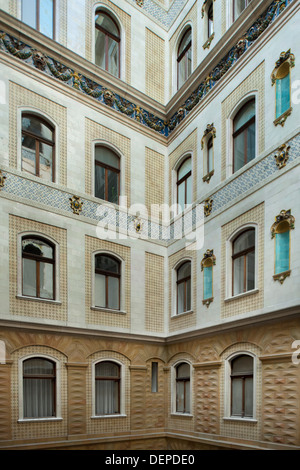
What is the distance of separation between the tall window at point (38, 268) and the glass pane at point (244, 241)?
5479 mm

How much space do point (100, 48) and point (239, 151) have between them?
6.68 m

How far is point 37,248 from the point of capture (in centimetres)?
1319

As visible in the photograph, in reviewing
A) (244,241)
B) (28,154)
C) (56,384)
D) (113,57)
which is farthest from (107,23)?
(56,384)

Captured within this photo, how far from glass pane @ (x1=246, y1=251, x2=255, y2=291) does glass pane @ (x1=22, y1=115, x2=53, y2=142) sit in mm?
7116

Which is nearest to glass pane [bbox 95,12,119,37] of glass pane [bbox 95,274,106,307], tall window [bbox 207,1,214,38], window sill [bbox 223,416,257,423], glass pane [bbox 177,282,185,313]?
tall window [bbox 207,1,214,38]

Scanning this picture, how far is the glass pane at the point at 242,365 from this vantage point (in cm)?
1183

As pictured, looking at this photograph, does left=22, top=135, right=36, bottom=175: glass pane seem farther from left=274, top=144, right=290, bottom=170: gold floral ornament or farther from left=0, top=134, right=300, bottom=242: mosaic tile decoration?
left=274, top=144, right=290, bottom=170: gold floral ornament

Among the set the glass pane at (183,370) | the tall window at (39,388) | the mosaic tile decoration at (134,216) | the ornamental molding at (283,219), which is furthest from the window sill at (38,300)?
the ornamental molding at (283,219)

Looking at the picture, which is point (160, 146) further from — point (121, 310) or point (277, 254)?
point (277, 254)

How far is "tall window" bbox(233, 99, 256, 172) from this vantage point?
1295 cm

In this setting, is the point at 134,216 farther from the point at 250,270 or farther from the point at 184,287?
the point at 250,270

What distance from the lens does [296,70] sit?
36.8 ft

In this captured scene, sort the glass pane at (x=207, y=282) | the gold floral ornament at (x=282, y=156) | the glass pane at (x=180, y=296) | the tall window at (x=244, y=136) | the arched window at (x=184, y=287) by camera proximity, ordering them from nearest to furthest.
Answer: the gold floral ornament at (x=282, y=156), the tall window at (x=244, y=136), the glass pane at (x=207, y=282), the arched window at (x=184, y=287), the glass pane at (x=180, y=296)

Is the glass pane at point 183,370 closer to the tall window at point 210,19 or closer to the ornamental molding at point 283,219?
the ornamental molding at point 283,219
